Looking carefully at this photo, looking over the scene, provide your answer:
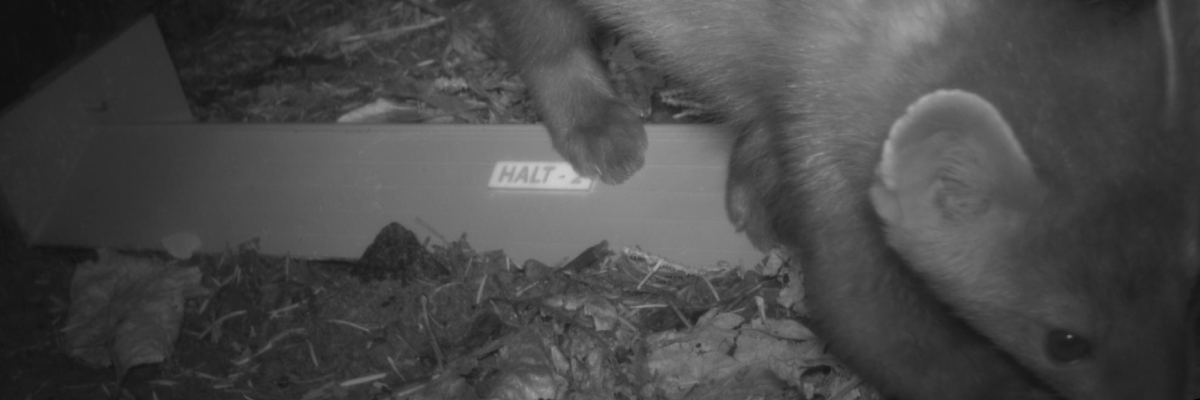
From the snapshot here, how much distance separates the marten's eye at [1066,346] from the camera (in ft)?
8.67

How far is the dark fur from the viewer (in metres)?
2.48

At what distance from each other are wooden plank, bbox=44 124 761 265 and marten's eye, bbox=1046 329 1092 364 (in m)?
1.53

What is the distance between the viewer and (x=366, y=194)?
15.1 feet

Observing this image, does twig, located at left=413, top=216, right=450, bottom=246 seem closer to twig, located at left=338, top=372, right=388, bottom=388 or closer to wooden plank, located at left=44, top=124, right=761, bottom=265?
→ wooden plank, located at left=44, top=124, right=761, bottom=265

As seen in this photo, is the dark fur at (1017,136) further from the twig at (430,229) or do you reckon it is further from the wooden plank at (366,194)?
the twig at (430,229)

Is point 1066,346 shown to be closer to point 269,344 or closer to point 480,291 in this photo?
point 480,291

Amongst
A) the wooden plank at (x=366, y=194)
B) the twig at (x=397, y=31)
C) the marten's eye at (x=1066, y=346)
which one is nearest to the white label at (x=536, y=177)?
the wooden plank at (x=366, y=194)

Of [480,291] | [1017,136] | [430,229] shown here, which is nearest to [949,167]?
[1017,136]

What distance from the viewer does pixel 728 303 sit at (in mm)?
3949

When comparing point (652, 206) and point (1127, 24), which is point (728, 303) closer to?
point (652, 206)

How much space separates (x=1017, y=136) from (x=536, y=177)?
2.37 meters

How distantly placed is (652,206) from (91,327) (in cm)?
244

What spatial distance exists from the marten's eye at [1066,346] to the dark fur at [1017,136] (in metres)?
0.03

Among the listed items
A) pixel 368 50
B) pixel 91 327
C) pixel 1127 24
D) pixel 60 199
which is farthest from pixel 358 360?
pixel 1127 24
